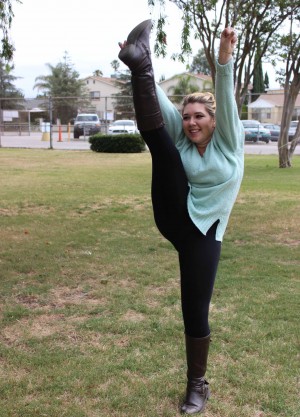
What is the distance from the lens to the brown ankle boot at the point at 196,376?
264 centimetres

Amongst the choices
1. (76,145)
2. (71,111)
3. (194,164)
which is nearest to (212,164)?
(194,164)

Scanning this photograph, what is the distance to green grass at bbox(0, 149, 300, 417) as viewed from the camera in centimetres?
279

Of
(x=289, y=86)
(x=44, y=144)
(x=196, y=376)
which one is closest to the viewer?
(x=196, y=376)

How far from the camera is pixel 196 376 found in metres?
2.71

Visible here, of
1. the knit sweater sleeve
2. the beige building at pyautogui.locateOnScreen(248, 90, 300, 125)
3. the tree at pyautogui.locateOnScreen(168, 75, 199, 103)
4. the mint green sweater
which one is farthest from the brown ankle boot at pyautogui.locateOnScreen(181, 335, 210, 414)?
the tree at pyautogui.locateOnScreen(168, 75, 199, 103)

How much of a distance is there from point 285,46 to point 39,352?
514 inches

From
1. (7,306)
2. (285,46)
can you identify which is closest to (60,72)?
(285,46)

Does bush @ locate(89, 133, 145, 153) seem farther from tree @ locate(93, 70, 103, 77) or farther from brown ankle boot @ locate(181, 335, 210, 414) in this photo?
tree @ locate(93, 70, 103, 77)

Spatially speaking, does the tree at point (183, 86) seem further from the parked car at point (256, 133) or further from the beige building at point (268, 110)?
the parked car at point (256, 133)

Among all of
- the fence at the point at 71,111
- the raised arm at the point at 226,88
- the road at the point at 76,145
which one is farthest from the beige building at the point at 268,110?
the raised arm at the point at 226,88

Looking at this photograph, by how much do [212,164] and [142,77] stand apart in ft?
1.80

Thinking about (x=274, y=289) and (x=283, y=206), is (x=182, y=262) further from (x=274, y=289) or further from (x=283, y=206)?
(x=283, y=206)

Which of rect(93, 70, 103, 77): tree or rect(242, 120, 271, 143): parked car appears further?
rect(93, 70, 103, 77): tree

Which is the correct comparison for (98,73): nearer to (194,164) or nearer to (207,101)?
(207,101)
